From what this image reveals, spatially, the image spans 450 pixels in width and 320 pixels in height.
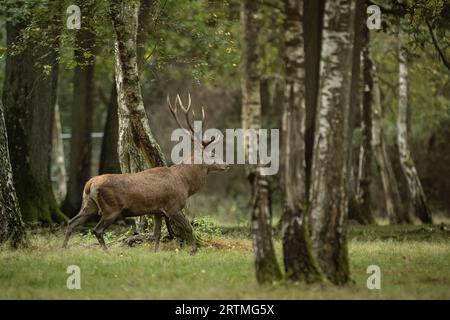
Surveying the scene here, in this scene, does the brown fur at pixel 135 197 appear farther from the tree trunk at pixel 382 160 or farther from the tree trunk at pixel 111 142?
the tree trunk at pixel 382 160

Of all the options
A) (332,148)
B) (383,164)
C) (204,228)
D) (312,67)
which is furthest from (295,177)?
(383,164)

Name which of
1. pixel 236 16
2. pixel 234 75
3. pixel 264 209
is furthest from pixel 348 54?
pixel 234 75

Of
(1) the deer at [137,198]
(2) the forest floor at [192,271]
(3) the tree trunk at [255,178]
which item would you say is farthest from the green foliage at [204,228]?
(3) the tree trunk at [255,178]

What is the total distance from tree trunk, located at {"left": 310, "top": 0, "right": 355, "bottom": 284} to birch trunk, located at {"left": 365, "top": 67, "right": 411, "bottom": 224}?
1469 cm

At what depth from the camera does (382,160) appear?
26844 millimetres

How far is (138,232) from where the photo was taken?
1666 cm

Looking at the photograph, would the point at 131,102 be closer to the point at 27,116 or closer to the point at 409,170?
the point at 27,116

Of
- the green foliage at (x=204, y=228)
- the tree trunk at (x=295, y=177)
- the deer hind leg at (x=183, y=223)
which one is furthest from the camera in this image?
the green foliage at (x=204, y=228)

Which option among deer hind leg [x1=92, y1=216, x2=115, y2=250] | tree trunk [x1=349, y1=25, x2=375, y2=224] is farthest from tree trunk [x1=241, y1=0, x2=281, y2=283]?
tree trunk [x1=349, y1=25, x2=375, y2=224]

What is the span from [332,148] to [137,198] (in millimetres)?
4494

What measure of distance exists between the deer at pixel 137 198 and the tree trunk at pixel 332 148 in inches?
160

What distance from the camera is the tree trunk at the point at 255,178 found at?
36.3 ft

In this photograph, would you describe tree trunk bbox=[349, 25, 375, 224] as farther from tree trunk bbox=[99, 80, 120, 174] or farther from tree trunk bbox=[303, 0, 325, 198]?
tree trunk bbox=[303, 0, 325, 198]
